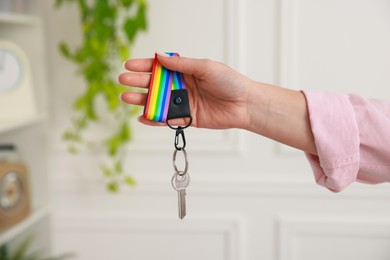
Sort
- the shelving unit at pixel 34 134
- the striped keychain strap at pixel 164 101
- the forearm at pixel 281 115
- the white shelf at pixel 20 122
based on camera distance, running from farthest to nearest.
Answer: the shelving unit at pixel 34 134, the white shelf at pixel 20 122, the forearm at pixel 281 115, the striped keychain strap at pixel 164 101

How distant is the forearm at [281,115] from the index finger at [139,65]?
246mm

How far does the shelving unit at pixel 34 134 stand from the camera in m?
2.00

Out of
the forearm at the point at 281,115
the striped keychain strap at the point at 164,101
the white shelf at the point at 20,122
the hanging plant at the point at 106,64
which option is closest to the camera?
the striped keychain strap at the point at 164,101

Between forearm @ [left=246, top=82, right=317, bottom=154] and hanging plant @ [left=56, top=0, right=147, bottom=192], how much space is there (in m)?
0.81

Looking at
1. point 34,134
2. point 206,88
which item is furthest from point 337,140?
point 34,134

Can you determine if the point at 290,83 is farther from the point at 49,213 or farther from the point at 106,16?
the point at 49,213

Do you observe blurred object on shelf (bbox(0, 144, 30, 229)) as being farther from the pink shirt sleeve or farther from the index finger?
the pink shirt sleeve

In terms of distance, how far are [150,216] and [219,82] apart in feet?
3.77

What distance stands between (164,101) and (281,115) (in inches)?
11.4

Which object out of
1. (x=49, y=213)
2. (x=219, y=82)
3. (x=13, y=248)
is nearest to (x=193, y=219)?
(x=49, y=213)

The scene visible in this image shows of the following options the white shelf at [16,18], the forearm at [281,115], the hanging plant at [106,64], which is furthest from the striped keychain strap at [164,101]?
the white shelf at [16,18]

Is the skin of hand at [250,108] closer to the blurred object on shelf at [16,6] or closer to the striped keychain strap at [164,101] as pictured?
the striped keychain strap at [164,101]

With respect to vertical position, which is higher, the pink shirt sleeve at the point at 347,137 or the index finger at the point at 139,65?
the index finger at the point at 139,65

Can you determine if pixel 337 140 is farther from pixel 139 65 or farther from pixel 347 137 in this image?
pixel 139 65
